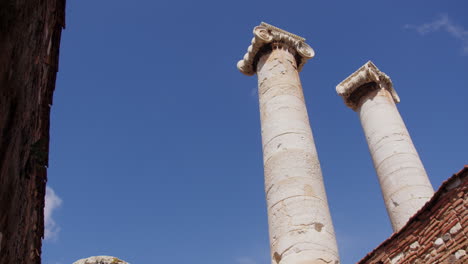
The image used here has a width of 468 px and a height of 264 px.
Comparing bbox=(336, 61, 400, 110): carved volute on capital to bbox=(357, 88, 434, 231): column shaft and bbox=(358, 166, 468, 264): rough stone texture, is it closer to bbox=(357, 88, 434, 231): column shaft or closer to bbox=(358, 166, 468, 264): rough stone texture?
bbox=(357, 88, 434, 231): column shaft

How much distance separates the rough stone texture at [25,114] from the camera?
2002 mm

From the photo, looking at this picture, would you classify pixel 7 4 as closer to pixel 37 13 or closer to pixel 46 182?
pixel 37 13

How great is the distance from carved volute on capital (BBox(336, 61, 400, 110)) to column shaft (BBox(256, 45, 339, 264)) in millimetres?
3458

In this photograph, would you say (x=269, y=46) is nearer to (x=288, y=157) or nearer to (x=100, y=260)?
(x=288, y=157)

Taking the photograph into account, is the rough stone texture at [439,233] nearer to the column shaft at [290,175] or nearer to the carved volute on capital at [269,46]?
the column shaft at [290,175]

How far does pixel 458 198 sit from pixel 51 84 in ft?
20.0

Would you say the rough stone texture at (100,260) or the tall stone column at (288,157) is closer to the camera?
the rough stone texture at (100,260)

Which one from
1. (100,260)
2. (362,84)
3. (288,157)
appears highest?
(362,84)

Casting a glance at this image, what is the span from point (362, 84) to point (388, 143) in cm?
272

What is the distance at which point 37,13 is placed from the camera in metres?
2.71

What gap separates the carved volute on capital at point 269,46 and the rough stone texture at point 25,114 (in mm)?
9648

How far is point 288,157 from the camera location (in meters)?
9.45

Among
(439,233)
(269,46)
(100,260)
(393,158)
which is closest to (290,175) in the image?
(439,233)

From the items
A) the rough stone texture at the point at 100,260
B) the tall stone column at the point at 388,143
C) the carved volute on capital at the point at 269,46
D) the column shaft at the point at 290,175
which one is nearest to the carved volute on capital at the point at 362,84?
the tall stone column at the point at 388,143
